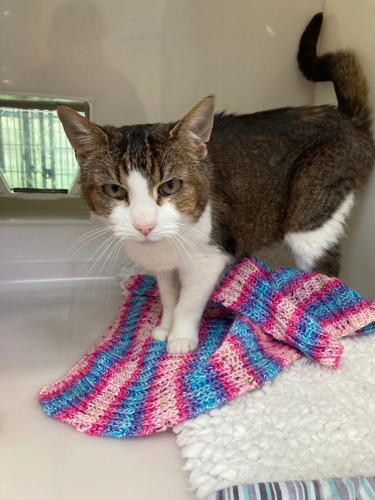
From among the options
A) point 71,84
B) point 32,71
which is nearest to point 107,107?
point 71,84

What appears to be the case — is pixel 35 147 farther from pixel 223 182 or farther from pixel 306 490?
pixel 306 490

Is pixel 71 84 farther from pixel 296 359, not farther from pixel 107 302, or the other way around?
pixel 296 359

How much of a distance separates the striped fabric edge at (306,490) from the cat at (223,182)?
48cm

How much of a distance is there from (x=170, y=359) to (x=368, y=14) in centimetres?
112

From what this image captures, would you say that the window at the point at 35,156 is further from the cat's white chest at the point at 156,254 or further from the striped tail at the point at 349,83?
the striped tail at the point at 349,83

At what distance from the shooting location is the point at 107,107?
1.57 meters

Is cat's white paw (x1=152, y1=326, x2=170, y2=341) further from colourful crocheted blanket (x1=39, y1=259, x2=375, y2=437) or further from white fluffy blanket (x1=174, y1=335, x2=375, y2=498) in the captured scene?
white fluffy blanket (x1=174, y1=335, x2=375, y2=498)

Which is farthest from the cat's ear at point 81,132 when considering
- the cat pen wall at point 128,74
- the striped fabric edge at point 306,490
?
the striped fabric edge at point 306,490

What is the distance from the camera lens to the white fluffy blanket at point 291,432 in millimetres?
818

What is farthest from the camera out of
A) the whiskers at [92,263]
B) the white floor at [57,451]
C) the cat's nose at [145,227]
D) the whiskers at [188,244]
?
the whiskers at [92,263]

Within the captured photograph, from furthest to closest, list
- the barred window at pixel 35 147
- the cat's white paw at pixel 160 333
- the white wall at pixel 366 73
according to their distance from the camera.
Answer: the barred window at pixel 35 147, the white wall at pixel 366 73, the cat's white paw at pixel 160 333

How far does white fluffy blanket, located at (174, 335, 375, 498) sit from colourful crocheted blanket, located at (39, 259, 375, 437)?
0.11 feet

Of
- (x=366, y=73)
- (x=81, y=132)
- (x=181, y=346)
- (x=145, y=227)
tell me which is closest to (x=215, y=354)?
(x=181, y=346)

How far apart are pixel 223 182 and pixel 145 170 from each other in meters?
0.32
